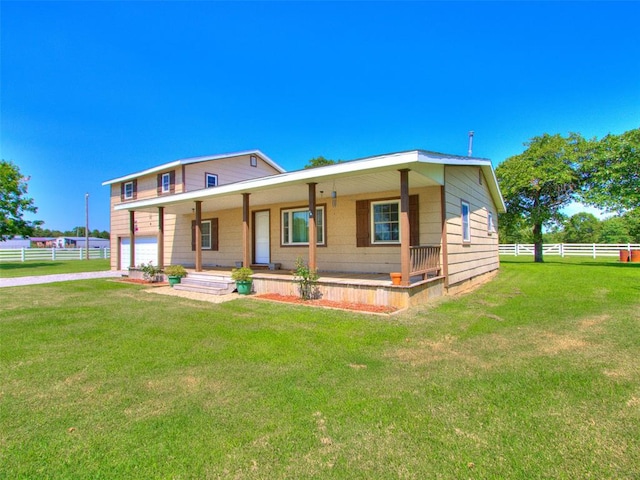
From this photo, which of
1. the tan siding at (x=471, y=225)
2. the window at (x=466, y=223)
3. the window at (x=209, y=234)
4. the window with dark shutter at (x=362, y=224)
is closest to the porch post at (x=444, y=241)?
the tan siding at (x=471, y=225)

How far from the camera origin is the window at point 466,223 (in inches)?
377

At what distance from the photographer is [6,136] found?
11.7 m

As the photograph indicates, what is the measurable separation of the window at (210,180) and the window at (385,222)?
840 cm

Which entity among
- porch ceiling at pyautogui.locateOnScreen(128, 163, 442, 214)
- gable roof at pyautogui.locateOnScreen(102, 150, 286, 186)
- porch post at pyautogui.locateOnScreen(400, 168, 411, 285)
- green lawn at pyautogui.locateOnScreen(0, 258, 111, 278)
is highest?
gable roof at pyautogui.locateOnScreen(102, 150, 286, 186)

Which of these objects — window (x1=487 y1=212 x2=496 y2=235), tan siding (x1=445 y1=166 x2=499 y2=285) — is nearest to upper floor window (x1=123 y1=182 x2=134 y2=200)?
tan siding (x1=445 y1=166 x2=499 y2=285)

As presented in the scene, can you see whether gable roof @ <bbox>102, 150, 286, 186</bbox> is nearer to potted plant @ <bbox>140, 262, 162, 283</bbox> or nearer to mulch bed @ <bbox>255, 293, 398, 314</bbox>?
potted plant @ <bbox>140, 262, 162, 283</bbox>

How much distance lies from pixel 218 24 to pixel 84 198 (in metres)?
31.3

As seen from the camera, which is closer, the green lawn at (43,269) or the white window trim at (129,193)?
the green lawn at (43,269)

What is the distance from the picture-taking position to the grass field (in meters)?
1.99

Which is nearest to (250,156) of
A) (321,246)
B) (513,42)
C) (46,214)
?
(321,246)

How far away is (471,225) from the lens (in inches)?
409

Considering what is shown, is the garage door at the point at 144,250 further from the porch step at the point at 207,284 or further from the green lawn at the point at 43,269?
the porch step at the point at 207,284

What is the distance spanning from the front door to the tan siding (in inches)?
253

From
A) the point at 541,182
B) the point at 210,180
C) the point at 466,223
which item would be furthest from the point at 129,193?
the point at 541,182
